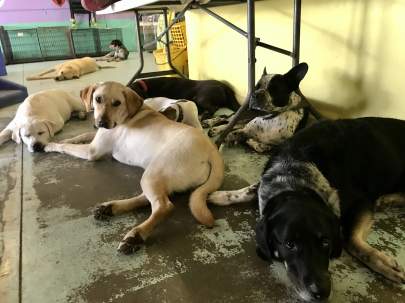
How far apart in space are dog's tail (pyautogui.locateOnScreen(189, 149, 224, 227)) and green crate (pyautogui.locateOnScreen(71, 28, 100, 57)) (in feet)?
25.5

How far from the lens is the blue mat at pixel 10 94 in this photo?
13.5ft

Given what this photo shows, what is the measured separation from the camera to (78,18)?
9.13 m

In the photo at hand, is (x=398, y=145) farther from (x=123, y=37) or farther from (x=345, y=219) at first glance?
(x=123, y=37)

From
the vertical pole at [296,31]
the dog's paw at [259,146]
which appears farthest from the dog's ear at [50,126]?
the vertical pole at [296,31]

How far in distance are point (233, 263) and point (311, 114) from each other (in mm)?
1692

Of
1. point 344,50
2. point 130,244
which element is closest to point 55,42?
point 344,50

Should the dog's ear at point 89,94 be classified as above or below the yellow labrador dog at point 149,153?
above

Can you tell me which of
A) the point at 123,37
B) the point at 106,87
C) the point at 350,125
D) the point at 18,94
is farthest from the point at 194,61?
the point at 123,37

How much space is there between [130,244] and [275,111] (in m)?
1.51

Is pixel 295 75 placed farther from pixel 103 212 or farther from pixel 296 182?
pixel 103 212

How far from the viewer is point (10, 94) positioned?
165 inches

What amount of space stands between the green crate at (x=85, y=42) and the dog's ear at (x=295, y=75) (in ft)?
24.0

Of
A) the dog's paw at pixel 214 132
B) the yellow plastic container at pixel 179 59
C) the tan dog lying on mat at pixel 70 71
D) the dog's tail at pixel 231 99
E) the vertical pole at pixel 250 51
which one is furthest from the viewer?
the tan dog lying on mat at pixel 70 71

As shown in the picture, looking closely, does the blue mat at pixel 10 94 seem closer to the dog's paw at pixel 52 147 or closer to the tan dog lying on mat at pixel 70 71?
the tan dog lying on mat at pixel 70 71
